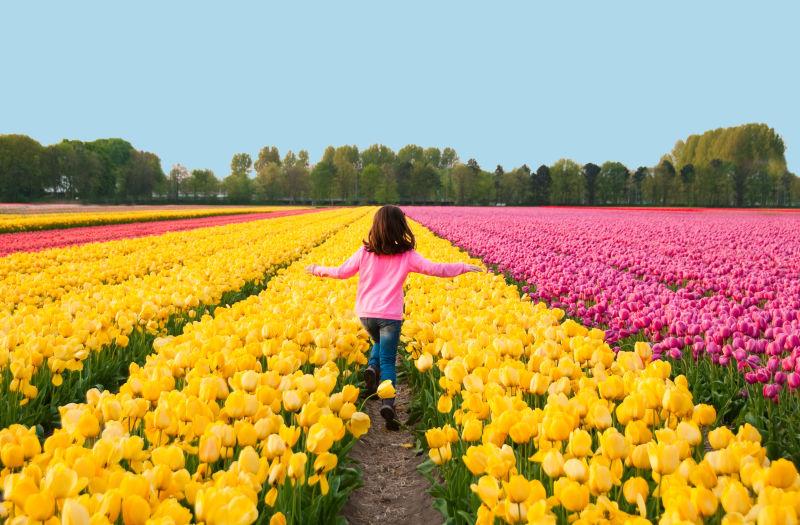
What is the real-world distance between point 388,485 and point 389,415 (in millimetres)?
674

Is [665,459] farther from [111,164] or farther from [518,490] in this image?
[111,164]

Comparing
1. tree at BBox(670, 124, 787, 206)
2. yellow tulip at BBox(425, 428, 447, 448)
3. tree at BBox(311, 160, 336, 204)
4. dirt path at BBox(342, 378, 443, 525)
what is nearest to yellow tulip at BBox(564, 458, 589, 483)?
yellow tulip at BBox(425, 428, 447, 448)

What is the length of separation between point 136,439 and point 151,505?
372mm

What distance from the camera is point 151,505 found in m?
1.85

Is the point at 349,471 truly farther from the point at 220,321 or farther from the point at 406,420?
the point at 220,321

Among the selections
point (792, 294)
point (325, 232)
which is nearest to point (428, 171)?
point (325, 232)

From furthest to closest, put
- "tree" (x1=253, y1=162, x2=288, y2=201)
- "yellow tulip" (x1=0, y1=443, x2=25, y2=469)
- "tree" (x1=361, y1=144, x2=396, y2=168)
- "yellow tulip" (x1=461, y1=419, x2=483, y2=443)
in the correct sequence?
"tree" (x1=361, y1=144, x2=396, y2=168) < "tree" (x1=253, y1=162, x2=288, y2=201) < "yellow tulip" (x1=461, y1=419, x2=483, y2=443) < "yellow tulip" (x1=0, y1=443, x2=25, y2=469)

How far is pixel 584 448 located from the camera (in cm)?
212

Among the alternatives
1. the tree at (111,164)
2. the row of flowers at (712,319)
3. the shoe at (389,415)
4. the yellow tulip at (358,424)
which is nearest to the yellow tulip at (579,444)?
the yellow tulip at (358,424)

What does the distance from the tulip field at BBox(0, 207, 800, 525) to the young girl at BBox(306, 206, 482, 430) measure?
0.64 feet

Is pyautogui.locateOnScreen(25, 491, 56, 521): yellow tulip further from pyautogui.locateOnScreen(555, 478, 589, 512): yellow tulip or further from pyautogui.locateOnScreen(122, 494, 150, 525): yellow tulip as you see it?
pyautogui.locateOnScreen(555, 478, 589, 512): yellow tulip

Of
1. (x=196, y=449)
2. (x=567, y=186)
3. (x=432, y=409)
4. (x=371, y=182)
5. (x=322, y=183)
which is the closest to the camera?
(x=196, y=449)

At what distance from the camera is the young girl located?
15.2 feet

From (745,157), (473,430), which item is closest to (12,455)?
(473,430)
